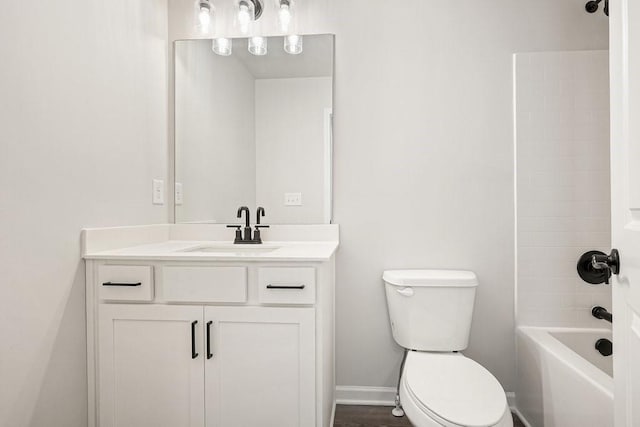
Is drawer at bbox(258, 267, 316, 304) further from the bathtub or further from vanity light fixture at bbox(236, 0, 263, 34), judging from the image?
vanity light fixture at bbox(236, 0, 263, 34)

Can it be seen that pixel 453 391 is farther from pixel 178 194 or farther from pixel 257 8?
pixel 257 8

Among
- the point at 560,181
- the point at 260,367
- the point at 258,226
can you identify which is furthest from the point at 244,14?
the point at 560,181

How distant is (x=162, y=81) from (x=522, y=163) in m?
1.83

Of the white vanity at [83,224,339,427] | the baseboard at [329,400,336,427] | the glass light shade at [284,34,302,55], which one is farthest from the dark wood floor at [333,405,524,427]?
the glass light shade at [284,34,302,55]

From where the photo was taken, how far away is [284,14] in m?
1.87

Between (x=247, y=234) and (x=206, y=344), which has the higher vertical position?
(x=247, y=234)

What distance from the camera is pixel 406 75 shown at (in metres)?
1.90

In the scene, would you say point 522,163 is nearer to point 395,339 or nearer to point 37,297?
point 395,339

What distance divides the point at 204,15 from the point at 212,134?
572mm

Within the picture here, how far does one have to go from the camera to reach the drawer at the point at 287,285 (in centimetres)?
132

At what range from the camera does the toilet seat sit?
3.85 ft

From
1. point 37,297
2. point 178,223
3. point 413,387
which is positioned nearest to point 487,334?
point 413,387

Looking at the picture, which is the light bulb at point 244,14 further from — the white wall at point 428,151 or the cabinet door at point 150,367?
the cabinet door at point 150,367

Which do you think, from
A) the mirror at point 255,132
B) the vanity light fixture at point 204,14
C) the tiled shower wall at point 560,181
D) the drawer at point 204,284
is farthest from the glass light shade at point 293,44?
the drawer at point 204,284
